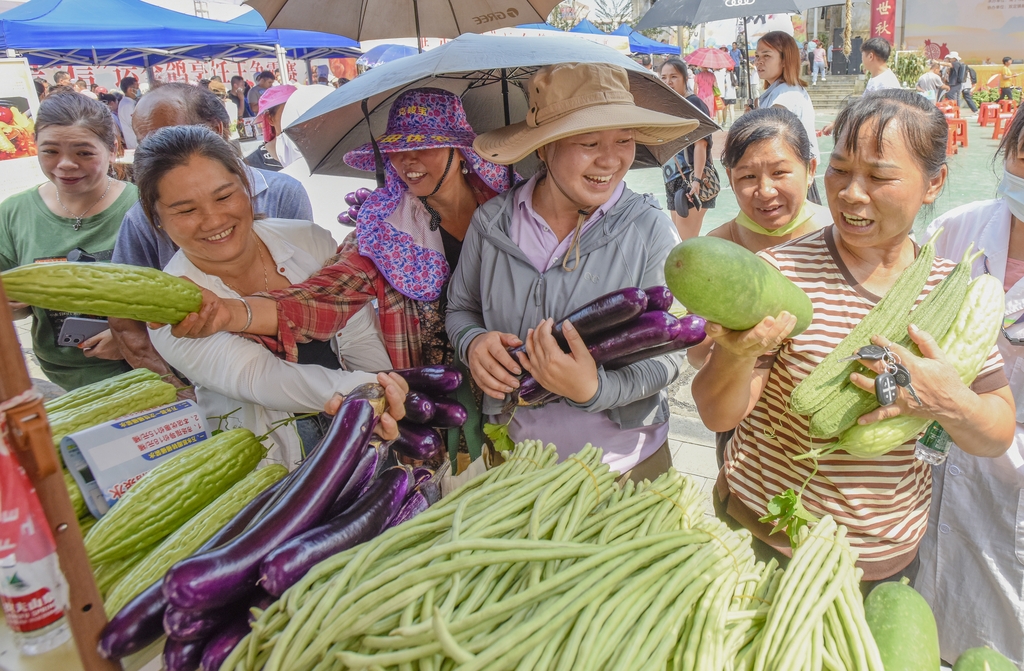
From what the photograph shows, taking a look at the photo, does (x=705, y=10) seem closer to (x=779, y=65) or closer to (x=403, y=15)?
(x=779, y=65)

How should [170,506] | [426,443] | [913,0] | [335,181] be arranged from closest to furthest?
1. [170,506]
2. [426,443]
3. [335,181]
4. [913,0]

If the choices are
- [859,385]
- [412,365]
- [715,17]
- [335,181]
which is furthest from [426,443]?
[715,17]

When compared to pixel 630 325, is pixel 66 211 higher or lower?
higher

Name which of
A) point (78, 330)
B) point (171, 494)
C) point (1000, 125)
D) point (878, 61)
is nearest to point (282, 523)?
point (171, 494)

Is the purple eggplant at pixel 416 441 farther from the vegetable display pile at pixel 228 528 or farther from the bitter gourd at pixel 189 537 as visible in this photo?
the bitter gourd at pixel 189 537

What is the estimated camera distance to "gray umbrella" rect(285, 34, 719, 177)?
6.45ft

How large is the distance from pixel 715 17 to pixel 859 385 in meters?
6.26

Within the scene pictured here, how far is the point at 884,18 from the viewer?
18.0m

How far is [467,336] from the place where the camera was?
218cm

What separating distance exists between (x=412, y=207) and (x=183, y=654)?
5.72ft

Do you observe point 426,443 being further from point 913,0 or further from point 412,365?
point 913,0

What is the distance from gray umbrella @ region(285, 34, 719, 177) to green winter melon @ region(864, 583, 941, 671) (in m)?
1.64

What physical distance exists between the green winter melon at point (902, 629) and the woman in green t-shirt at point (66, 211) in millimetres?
3309

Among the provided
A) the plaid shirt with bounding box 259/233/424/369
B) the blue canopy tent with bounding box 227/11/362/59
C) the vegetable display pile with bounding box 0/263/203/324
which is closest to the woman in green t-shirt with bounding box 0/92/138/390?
the plaid shirt with bounding box 259/233/424/369
